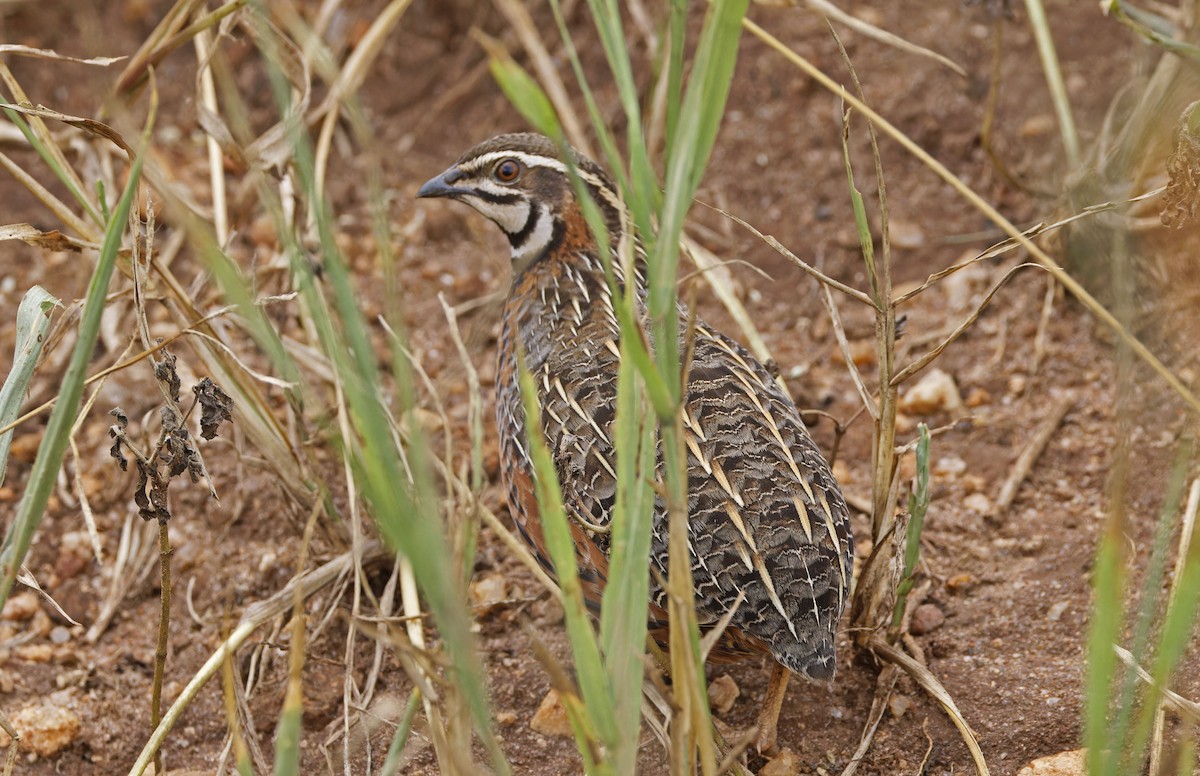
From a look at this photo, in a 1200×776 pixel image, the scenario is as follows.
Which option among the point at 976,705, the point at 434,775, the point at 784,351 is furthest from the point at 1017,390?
the point at 434,775

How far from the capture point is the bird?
2.91 metres

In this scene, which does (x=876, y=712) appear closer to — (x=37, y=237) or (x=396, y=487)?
(x=396, y=487)

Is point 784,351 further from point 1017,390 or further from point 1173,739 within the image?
point 1173,739

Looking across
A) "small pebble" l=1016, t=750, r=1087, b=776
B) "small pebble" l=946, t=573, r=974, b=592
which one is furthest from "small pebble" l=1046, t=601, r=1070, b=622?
"small pebble" l=1016, t=750, r=1087, b=776

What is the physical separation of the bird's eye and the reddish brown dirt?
24cm

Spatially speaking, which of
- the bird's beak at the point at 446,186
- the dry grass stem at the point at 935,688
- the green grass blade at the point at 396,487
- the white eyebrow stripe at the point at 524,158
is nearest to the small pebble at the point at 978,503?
the dry grass stem at the point at 935,688

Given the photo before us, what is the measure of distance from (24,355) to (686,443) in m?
1.57

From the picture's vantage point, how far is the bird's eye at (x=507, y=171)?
159 inches

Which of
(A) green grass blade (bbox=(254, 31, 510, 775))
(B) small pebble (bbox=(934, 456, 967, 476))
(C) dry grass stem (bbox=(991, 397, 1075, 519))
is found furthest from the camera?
(B) small pebble (bbox=(934, 456, 967, 476))

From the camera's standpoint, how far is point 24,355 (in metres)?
2.77

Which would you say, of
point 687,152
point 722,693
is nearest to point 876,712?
point 722,693

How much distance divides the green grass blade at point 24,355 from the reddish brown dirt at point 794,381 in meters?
0.61

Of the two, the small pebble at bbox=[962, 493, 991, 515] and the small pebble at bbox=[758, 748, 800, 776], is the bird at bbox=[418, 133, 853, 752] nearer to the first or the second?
the small pebble at bbox=[758, 748, 800, 776]

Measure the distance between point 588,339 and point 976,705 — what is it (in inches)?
56.7
